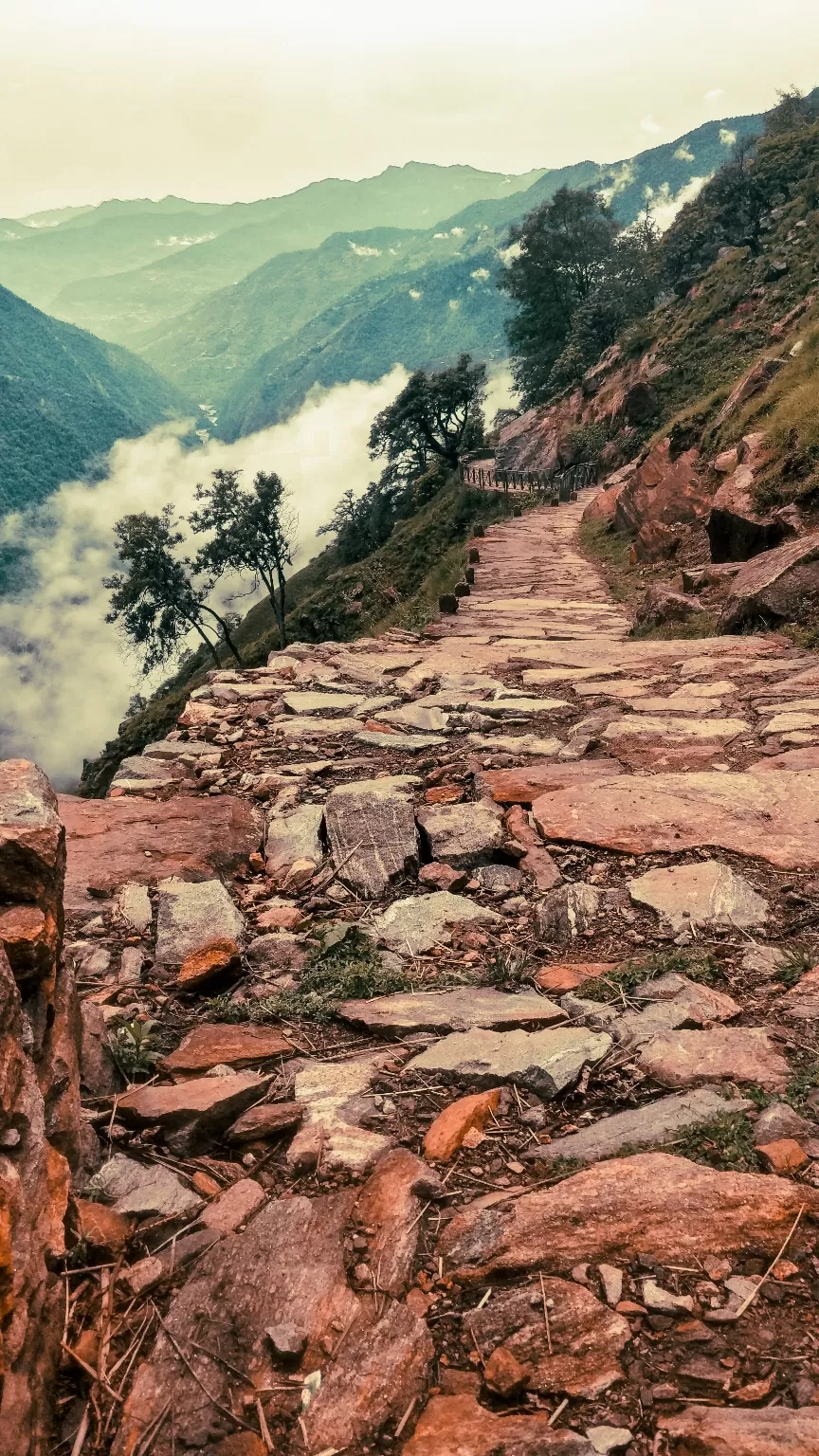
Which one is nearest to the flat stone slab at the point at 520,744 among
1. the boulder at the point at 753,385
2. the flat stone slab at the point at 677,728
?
the flat stone slab at the point at 677,728

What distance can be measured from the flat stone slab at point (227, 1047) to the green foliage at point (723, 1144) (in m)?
1.01

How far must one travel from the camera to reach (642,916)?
9.63 feet

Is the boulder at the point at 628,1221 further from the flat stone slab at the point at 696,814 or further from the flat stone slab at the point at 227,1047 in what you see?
the flat stone slab at the point at 696,814

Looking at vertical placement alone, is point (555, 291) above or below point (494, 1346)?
above

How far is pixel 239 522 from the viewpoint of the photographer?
30094mm

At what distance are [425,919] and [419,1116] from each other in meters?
1.03

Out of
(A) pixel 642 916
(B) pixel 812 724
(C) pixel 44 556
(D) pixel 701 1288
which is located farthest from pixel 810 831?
(C) pixel 44 556

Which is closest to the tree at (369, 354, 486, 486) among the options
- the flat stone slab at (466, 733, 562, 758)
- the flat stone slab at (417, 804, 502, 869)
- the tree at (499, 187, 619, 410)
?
the tree at (499, 187, 619, 410)

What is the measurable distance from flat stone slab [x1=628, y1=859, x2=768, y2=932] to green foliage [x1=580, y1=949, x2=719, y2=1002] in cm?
25

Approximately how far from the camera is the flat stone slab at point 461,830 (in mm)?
3443

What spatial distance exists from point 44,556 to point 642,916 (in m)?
159

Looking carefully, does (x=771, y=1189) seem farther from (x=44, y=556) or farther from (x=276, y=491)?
(x=44, y=556)

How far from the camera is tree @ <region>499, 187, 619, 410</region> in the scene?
4197cm

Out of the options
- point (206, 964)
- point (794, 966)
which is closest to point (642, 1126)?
point (794, 966)
